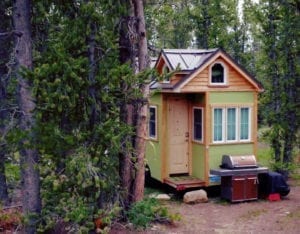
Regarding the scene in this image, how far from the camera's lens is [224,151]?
11180 millimetres

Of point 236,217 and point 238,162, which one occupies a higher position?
point 238,162

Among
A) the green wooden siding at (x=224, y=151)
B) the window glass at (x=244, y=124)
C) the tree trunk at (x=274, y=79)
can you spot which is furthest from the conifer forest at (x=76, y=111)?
the tree trunk at (x=274, y=79)

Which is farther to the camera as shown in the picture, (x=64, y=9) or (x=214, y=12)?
(x=214, y=12)

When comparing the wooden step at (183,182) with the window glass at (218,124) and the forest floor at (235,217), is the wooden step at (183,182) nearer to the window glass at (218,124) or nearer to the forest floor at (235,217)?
the forest floor at (235,217)

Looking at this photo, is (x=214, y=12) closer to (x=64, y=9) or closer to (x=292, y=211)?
(x=292, y=211)

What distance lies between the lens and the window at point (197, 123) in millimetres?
11308

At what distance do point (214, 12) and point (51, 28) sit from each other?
12.6 metres

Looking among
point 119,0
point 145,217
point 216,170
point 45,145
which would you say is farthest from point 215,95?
point 45,145

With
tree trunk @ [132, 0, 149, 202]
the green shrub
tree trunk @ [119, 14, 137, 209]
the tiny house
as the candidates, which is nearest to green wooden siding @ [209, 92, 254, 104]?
the tiny house

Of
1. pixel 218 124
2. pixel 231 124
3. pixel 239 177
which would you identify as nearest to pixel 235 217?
pixel 239 177

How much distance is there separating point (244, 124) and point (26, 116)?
665 centimetres

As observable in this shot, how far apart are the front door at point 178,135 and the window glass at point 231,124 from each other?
4.03 ft

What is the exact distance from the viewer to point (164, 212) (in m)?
8.41

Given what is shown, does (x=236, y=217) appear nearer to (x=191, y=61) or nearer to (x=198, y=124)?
(x=198, y=124)
